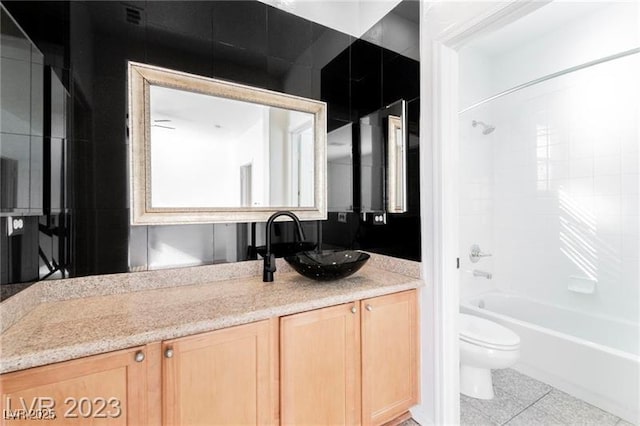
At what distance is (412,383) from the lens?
1.54 m

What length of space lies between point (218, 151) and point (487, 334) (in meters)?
2.10

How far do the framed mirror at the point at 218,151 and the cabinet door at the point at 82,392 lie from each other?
693 mm

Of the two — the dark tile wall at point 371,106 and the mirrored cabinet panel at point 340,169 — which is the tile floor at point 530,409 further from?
the mirrored cabinet panel at point 340,169

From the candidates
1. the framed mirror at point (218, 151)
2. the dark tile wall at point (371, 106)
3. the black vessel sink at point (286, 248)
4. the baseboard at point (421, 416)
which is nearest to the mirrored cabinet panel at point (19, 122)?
the framed mirror at point (218, 151)

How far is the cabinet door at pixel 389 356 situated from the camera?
1380mm

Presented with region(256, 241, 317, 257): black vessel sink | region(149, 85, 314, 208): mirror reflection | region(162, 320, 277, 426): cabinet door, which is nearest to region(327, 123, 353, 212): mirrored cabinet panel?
region(149, 85, 314, 208): mirror reflection

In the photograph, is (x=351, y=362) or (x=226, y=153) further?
(x=226, y=153)

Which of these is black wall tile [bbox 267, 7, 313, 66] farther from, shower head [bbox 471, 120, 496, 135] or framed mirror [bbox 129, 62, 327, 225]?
shower head [bbox 471, 120, 496, 135]

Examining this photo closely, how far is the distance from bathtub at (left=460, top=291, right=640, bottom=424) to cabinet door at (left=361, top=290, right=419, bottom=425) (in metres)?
1.09

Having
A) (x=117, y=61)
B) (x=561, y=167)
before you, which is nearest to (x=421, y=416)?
(x=561, y=167)

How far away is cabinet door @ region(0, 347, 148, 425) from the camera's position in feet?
2.53

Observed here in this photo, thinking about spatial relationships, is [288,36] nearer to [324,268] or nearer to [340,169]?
[340,169]

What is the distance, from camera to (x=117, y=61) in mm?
1333

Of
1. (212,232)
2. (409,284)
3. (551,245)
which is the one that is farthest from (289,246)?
(551,245)
